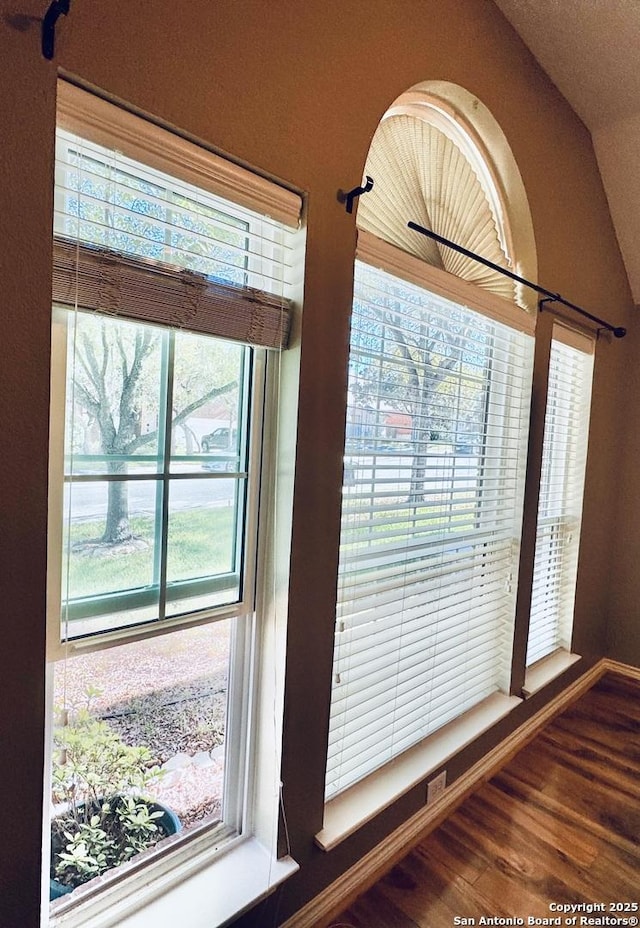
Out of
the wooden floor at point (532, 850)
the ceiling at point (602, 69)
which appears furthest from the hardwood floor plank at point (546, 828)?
the ceiling at point (602, 69)

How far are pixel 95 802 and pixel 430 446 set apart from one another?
4.41 ft

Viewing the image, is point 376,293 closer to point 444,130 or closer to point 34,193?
point 444,130

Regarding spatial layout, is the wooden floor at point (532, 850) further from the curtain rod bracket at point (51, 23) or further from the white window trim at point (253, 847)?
the curtain rod bracket at point (51, 23)

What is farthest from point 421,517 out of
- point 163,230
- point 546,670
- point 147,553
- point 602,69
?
point 602,69

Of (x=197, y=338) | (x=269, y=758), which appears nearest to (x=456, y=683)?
(x=269, y=758)

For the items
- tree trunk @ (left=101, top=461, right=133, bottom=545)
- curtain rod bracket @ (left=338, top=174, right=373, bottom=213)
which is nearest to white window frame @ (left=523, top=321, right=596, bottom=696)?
curtain rod bracket @ (left=338, top=174, right=373, bottom=213)

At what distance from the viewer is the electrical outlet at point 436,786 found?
5.76ft

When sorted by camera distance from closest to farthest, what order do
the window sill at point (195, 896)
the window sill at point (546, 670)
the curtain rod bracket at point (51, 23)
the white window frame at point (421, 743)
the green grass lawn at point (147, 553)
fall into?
the curtain rod bracket at point (51, 23) < the green grass lawn at point (147, 553) < the window sill at point (195, 896) < the white window frame at point (421, 743) < the window sill at point (546, 670)

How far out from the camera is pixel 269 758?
129 cm

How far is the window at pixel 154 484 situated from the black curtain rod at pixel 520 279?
0.49 metres

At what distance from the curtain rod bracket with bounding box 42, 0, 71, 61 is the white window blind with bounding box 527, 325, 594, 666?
7.01 ft

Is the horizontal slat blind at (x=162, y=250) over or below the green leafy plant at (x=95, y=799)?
over

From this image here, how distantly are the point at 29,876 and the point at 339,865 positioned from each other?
927 mm

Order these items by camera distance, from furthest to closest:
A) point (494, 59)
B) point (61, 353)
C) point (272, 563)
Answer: point (494, 59), point (272, 563), point (61, 353)
